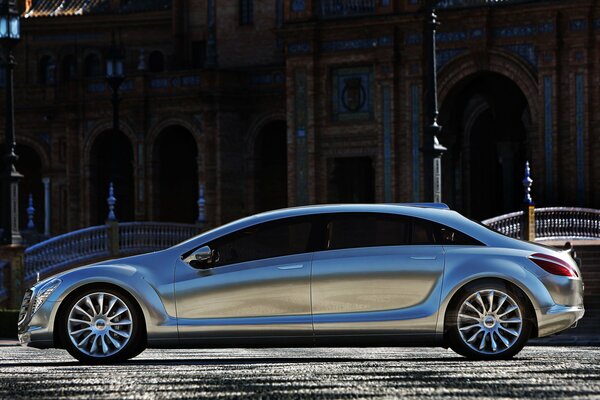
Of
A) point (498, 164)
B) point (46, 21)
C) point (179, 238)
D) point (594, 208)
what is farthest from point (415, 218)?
point (46, 21)

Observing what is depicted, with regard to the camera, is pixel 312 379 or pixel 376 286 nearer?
pixel 312 379

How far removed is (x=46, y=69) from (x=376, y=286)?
4676 centimetres

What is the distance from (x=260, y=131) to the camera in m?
47.4

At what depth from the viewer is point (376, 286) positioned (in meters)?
12.2

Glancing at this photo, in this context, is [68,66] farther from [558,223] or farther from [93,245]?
[558,223]

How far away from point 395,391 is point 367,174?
34883 mm

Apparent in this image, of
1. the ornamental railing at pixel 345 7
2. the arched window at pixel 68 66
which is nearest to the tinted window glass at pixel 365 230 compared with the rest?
the ornamental railing at pixel 345 7

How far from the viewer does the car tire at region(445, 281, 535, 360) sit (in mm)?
11977

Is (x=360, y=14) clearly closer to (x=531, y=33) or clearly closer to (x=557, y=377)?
(x=531, y=33)

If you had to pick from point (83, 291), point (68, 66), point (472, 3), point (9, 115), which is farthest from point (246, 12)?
point (83, 291)

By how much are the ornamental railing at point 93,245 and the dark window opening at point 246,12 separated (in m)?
11.6

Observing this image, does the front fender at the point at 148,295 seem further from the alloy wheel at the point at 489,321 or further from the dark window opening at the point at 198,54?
the dark window opening at the point at 198,54

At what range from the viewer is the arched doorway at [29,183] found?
5469 cm

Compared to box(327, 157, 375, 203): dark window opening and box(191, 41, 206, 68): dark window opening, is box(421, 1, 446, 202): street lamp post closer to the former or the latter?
box(327, 157, 375, 203): dark window opening
